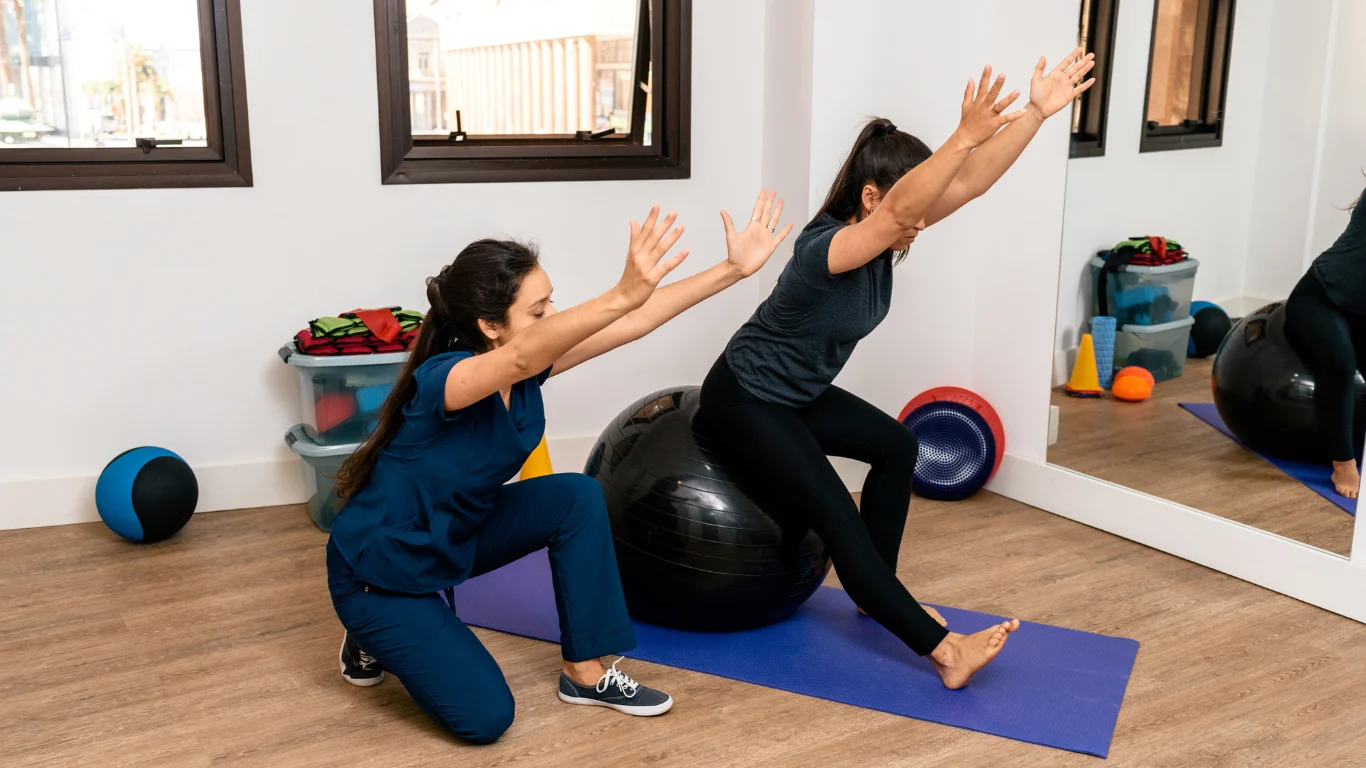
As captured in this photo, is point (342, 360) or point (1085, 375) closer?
point (342, 360)

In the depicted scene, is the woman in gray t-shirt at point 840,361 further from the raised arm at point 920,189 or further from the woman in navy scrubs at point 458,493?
the woman in navy scrubs at point 458,493

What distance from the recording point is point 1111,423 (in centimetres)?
359

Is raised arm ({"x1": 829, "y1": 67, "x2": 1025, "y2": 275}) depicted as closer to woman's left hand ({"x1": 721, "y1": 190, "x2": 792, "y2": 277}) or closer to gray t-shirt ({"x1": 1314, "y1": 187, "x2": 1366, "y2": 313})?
woman's left hand ({"x1": 721, "y1": 190, "x2": 792, "y2": 277})

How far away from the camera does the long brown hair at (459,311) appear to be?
2268 mm

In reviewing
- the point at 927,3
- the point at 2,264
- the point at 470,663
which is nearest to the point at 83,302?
the point at 2,264

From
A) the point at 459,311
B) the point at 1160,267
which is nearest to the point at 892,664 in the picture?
the point at 459,311

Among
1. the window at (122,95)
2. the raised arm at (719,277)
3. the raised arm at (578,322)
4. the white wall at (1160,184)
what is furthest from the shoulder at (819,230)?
the window at (122,95)

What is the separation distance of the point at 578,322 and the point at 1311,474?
2115mm

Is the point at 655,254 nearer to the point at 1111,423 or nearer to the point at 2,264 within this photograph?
the point at 1111,423

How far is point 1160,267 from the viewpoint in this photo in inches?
134

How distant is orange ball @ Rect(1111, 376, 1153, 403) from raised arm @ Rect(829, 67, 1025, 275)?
1366 millimetres

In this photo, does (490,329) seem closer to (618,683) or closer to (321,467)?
(618,683)

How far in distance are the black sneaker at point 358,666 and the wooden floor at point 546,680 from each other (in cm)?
3

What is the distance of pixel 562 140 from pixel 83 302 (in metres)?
1.57
